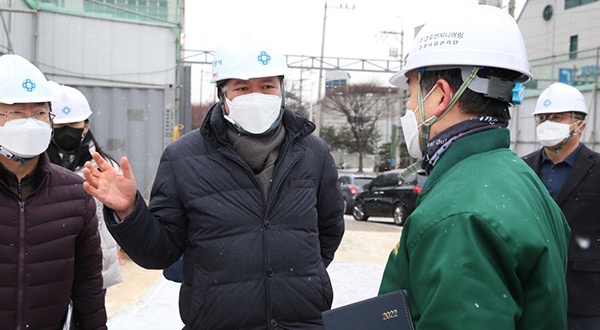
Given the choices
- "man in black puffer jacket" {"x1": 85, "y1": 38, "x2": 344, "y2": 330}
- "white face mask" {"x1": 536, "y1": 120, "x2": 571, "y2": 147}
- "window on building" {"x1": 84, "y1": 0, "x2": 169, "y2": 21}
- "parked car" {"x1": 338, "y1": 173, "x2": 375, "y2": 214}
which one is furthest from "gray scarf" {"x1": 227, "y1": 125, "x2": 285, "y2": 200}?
"parked car" {"x1": 338, "y1": 173, "x2": 375, "y2": 214}

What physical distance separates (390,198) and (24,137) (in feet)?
44.9

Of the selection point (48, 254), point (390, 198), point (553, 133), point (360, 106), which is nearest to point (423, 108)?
point (48, 254)

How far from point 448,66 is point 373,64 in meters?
30.6

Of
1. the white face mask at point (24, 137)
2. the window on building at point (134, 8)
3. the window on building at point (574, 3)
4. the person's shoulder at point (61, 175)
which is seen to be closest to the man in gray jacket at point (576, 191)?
the person's shoulder at point (61, 175)

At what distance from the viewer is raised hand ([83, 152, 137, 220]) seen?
2.23m

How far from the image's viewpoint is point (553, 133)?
4113 millimetres

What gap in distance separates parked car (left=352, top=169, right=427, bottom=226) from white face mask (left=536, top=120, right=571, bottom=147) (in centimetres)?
996

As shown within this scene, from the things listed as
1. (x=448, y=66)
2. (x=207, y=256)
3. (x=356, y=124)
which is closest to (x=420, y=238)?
(x=448, y=66)

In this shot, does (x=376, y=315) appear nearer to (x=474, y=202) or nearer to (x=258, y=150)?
(x=474, y=202)

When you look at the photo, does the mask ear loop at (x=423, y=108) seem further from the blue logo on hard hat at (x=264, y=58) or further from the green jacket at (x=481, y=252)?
the blue logo on hard hat at (x=264, y=58)

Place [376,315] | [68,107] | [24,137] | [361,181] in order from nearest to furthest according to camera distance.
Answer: [376,315], [24,137], [68,107], [361,181]

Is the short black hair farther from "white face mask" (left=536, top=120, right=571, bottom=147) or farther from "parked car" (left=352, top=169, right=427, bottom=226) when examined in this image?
"parked car" (left=352, top=169, right=427, bottom=226)

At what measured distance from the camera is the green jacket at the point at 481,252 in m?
1.27

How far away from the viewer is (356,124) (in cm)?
5378
